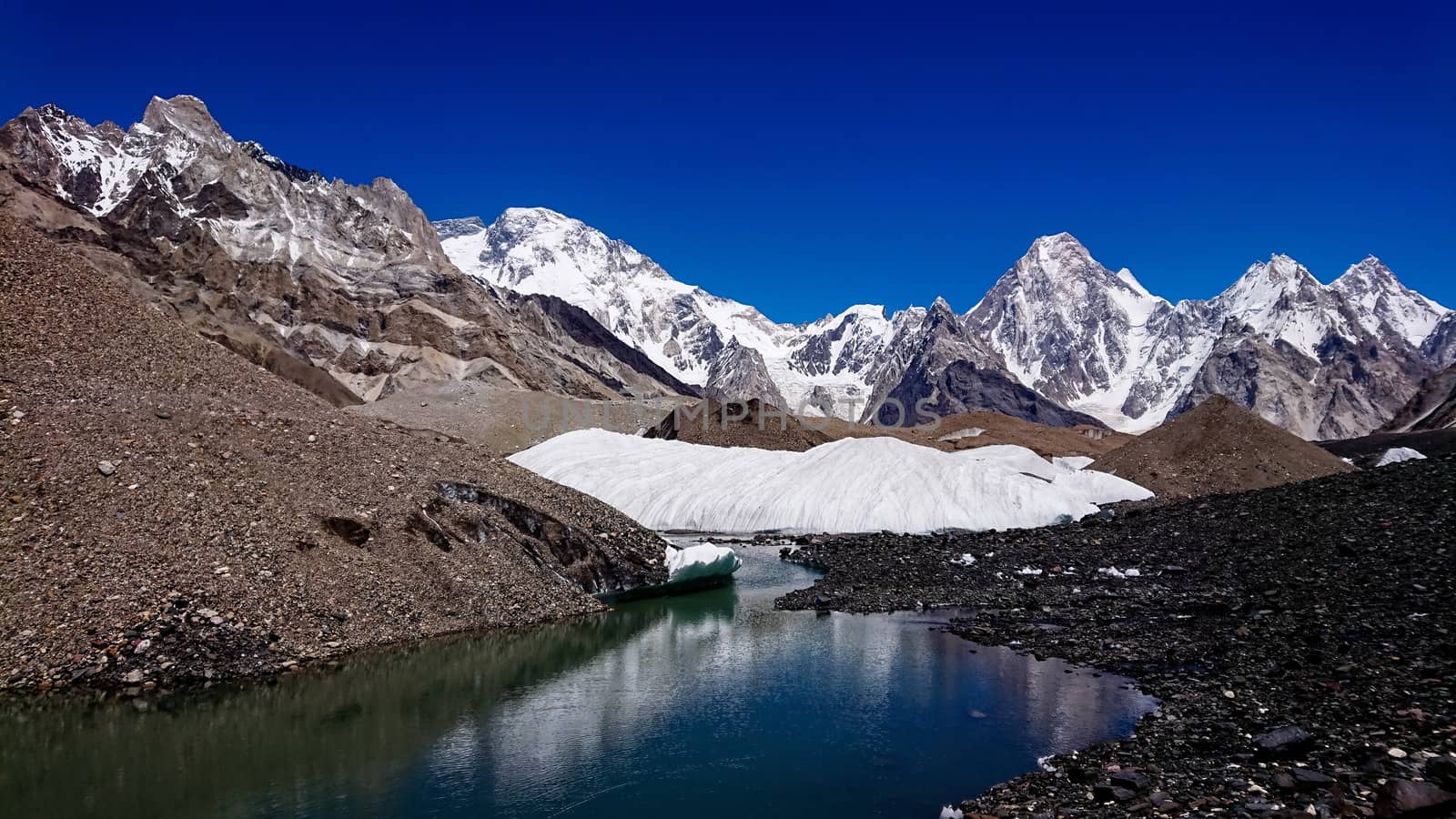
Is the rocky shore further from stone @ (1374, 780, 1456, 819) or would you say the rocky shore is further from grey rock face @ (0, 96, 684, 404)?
grey rock face @ (0, 96, 684, 404)

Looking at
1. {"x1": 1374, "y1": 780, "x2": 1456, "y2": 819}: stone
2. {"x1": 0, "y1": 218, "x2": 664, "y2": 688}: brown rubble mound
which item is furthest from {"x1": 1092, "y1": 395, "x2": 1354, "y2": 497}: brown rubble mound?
{"x1": 1374, "y1": 780, "x2": 1456, "y2": 819}: stone

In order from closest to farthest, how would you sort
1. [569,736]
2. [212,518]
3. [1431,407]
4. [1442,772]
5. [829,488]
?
[1442,772] → [569,736] → [212,518] → [829,488] → [1431,407]

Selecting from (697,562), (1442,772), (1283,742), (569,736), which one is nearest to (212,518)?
(569,736)

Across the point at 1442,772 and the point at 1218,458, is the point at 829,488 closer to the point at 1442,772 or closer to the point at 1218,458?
the point at 1218,458

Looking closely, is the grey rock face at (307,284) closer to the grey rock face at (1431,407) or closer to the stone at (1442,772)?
the stone at (1442,772)

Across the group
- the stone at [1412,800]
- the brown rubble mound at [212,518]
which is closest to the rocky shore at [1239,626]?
the stone at [1412,800]

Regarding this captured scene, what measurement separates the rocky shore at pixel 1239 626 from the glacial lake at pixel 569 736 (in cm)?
138

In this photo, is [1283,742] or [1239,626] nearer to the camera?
[1283,742]

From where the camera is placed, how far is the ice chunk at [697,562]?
2889cm

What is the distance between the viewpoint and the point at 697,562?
29.5 meters

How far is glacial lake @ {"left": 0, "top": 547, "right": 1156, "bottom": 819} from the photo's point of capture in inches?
478

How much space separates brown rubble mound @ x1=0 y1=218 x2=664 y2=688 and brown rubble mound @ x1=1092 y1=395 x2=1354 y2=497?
134 feet

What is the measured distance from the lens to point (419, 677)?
1769 cm

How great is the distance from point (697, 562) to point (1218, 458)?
40758 millimetres
